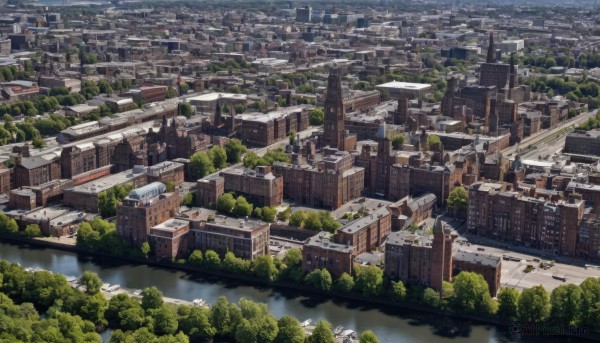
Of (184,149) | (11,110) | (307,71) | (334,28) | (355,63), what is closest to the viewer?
(184,149)

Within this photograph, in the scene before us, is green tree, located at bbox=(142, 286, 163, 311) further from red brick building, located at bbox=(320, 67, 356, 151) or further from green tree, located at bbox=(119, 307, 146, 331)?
red brick building, located at bbox=(320, 67, 356, 151)

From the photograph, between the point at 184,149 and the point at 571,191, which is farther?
the point at 184,149

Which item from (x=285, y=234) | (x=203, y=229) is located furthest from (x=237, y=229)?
(x=285, y=234)

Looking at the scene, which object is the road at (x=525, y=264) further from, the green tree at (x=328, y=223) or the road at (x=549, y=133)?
the road at (x=549, y=133)

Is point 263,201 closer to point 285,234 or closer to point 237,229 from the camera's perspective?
point 285,234

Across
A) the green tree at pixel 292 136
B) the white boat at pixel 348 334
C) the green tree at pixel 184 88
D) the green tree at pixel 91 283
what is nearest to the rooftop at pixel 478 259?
the white boat at pixel 348 334

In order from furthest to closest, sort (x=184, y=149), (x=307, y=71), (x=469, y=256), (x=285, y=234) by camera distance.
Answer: (x=307, y=71) → (x=184, y=149) → (x=285, y=234) → (x=469, y=256)
